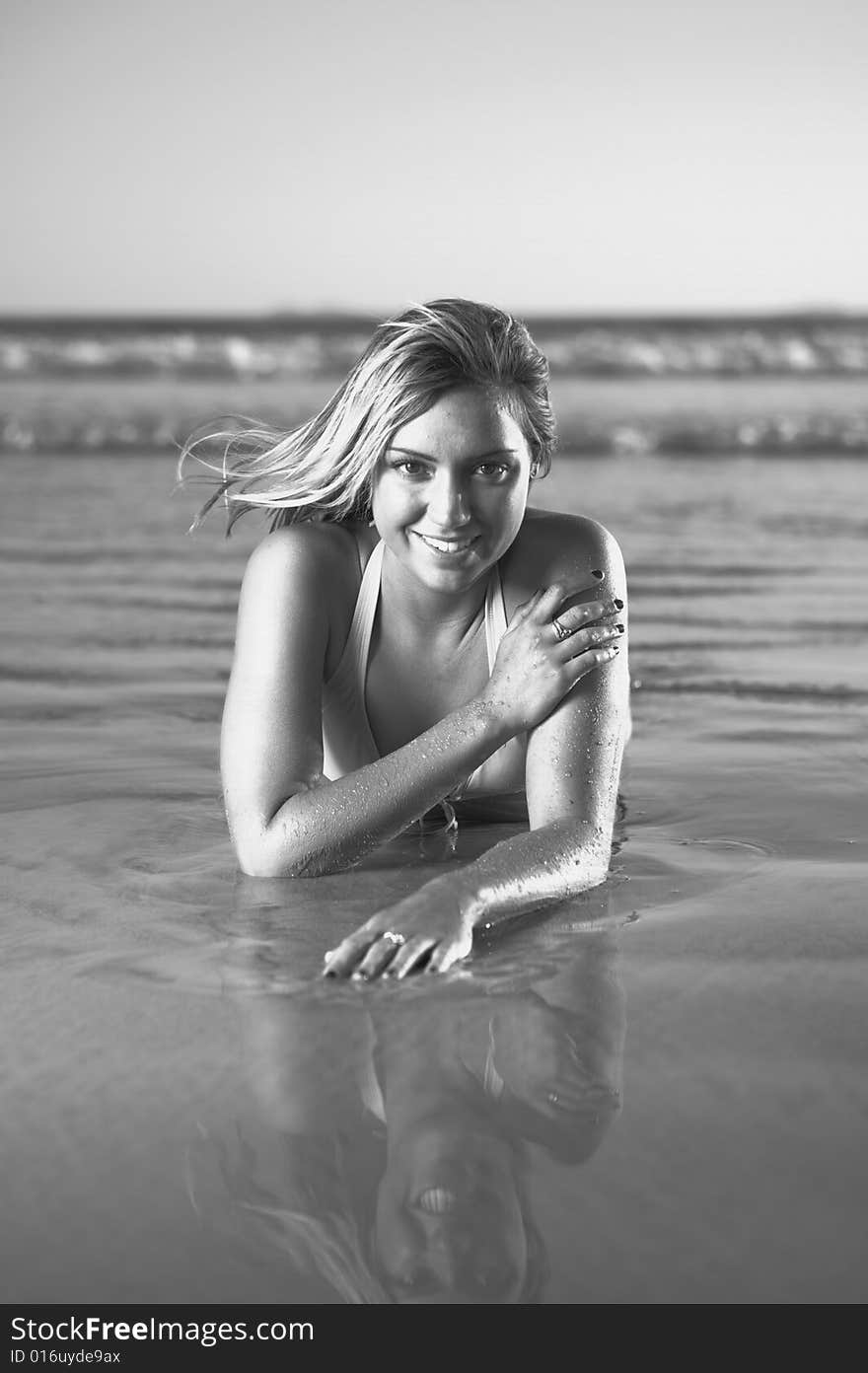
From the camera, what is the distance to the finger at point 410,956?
2242mm

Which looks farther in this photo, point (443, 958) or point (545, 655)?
point (545, 655)

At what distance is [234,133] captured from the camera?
21.7 meters

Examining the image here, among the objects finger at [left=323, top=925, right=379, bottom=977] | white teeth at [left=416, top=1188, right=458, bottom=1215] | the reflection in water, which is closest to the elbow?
the reflection in water

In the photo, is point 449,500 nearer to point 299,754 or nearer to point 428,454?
point 428,454

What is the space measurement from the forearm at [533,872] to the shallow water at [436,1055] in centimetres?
5

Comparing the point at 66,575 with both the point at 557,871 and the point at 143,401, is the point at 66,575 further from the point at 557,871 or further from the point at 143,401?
the point at 143,401

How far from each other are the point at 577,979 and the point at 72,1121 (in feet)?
2.72

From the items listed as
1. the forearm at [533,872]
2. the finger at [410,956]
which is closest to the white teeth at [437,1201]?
the finger at [410,956]

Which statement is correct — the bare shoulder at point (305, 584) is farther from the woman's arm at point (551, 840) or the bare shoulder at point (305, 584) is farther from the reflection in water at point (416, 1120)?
the reflection in water at point (416, 1120)

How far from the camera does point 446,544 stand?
8.77 ft

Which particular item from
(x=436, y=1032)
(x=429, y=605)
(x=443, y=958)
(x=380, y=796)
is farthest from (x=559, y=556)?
(x=436, y=1032)

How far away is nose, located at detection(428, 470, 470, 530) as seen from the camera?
102 inches

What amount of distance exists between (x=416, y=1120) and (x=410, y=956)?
0.49 m

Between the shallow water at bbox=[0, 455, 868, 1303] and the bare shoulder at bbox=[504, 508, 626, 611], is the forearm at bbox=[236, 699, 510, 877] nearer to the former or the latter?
the shallow water at bbox=[0, 455, 868, 1303]
